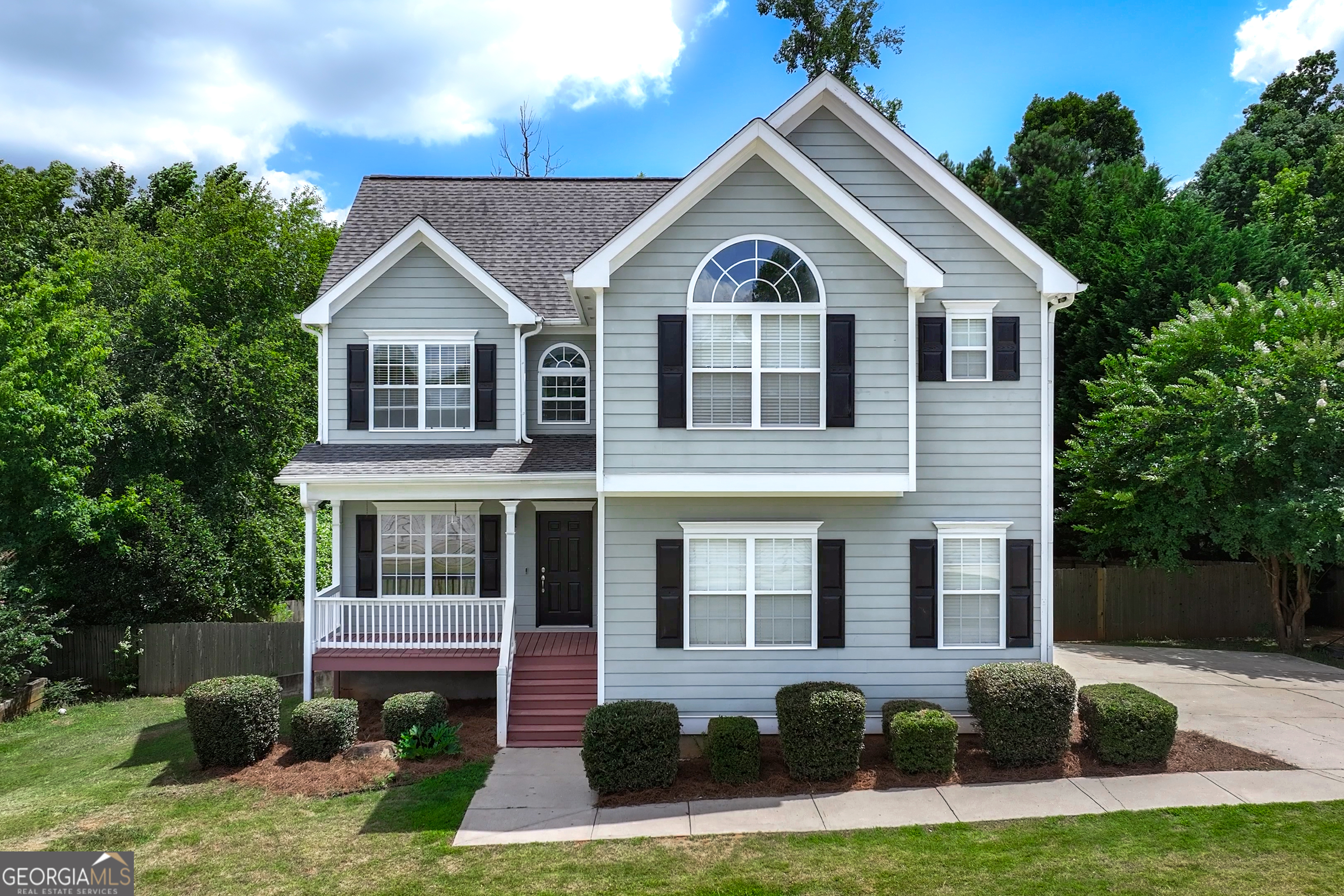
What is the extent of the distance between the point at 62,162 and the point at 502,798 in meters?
32.6

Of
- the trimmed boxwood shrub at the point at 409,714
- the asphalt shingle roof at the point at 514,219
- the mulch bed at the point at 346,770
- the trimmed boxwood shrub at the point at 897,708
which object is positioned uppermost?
the asphalt shingle roof at the point at 514,219

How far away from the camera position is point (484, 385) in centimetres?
1412

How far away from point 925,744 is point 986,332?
5.64m

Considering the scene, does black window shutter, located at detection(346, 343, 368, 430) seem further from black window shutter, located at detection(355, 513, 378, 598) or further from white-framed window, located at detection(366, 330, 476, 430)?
black window shutter, located at detection(355, 513, 378, 598)

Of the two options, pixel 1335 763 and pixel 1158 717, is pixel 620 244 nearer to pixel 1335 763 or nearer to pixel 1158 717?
pixel 1158 717

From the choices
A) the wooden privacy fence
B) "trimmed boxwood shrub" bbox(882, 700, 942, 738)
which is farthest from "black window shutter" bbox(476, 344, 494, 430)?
the wooden privacy fence

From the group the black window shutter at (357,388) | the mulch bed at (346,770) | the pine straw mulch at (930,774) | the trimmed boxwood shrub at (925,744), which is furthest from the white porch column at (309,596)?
the trimmed boxwood shrub at (925,744)

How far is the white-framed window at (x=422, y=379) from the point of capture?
1412cm

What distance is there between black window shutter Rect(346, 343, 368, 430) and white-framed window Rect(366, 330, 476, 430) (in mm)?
133

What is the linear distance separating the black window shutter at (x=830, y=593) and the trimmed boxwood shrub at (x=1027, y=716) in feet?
6.59

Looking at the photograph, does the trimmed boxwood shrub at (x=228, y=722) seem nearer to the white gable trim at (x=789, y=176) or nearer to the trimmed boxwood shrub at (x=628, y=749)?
the trimmed boxwood shrub at (x=628, y=749)

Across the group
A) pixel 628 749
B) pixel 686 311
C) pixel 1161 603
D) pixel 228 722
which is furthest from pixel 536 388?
pixel 1161 603

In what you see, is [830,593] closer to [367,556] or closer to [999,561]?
[999,561]

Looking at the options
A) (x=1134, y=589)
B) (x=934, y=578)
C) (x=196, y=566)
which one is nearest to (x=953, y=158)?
(x=1134, y=589)
